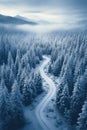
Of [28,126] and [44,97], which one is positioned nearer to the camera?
[28,126]

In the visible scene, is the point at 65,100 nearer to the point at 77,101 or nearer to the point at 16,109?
the point at 77,101

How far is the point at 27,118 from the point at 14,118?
26.4ft

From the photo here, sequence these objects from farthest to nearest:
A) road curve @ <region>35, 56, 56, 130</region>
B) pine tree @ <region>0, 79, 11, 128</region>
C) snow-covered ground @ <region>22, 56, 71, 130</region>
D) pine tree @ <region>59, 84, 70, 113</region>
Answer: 1. pine tree @ <region>59, 84, 70, 113</region>
2. road curve @ <region>35, 56, 56, 130</region>
3. snow-covered ground @ <region>22, 56, 71, 130</region>
4. pine tree @ <region>0, 79, 11, 128</region>

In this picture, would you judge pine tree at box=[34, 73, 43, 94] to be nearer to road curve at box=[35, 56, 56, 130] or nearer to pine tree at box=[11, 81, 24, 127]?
road curve at box=[35, 56, 56, 130]


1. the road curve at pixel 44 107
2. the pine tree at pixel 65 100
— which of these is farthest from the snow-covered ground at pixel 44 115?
the pine tree at pixel 65 100

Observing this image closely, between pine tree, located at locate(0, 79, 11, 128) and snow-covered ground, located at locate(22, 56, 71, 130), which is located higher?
pine tree, located at locate(0, 79, 11, 128)

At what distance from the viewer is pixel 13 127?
2072 inches

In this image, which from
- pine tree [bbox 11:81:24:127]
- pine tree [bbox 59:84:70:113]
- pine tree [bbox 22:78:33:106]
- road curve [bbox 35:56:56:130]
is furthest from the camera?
pine tree [bbox 22:78:33:106]

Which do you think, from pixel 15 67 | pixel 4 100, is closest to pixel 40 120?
pixel 4 100

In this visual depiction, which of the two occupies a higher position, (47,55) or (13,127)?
(47,55)

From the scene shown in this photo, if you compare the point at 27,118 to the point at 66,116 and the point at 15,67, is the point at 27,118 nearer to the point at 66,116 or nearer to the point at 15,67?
the point at 66,116

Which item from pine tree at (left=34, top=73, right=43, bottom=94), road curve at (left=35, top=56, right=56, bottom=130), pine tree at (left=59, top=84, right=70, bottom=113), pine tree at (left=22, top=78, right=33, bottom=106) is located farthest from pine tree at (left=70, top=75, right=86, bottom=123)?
pine tree at (left=34, top=73, right=43, bottom=94)

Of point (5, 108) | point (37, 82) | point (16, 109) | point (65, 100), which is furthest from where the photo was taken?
point (37, 82)

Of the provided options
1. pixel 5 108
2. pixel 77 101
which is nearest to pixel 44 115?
pixel 77 101
